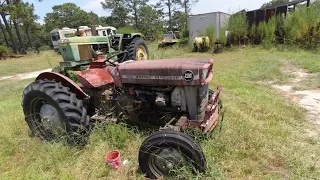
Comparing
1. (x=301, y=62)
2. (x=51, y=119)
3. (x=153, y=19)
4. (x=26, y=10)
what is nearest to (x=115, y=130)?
(x=51, y=119)

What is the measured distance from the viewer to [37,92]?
3.18 meters

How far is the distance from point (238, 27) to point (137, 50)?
23.0ft

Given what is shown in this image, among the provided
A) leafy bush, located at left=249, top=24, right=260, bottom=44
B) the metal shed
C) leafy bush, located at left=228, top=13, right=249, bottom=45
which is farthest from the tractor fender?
the metal shed

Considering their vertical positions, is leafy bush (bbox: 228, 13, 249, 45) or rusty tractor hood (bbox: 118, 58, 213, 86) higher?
leafy bush (bbox: 228, 13, 249, 45)

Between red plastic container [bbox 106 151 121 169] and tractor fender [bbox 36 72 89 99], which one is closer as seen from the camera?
red plastic container [bbox 106 151 121 169]

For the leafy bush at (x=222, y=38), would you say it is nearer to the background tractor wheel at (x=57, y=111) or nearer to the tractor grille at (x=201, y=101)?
the tractor grille at (x=201, y=101)

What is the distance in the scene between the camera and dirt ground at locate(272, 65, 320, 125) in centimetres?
408

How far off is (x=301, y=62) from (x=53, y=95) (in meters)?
7.87

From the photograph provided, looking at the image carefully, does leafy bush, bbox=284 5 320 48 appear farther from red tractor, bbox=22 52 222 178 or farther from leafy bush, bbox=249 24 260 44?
red tractor, bbox=22 52 222 178

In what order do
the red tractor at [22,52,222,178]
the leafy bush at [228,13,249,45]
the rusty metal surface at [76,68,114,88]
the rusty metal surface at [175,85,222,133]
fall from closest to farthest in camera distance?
the red tractor at [22,52,222,178]
the rusty metal surface at [175,85,222,133]
the rusty metal surface at [76,68,114,88]
the leafy bush at [228,13,249,45]

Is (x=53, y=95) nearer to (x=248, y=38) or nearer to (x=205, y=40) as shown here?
(x=205, y=40)

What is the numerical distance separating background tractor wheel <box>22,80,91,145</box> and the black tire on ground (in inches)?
40.6

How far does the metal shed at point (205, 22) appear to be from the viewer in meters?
15.2

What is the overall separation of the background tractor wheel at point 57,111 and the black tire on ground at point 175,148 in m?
1.03
